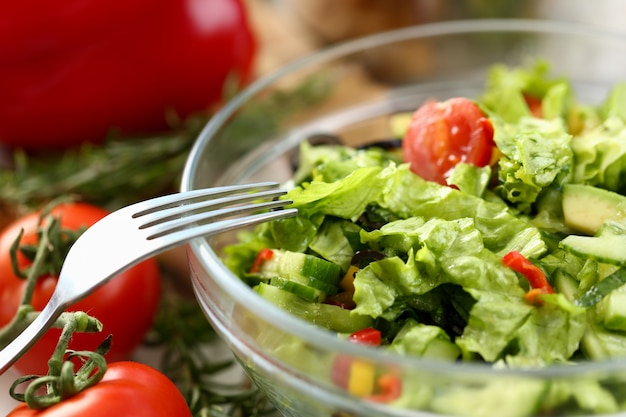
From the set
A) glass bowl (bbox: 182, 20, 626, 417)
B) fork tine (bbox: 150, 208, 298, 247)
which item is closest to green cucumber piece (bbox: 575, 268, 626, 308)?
glass bowl (bbox: 182, 20, 626, 417)

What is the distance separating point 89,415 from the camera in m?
1.58

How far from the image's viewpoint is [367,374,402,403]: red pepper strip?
136cm

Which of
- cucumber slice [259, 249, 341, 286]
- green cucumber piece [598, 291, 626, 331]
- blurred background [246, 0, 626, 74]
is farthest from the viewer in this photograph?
blurred background [246, 0, 626, 74]

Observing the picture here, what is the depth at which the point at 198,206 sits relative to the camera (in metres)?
1.82

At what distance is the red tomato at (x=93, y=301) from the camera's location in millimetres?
1983

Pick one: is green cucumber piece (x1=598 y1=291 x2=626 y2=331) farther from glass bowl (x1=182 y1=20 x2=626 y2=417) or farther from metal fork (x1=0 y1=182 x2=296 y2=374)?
metal fork (x1=0 y1=182 x2=296 y2=374)

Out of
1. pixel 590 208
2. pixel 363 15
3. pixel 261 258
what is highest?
pixel 590 208

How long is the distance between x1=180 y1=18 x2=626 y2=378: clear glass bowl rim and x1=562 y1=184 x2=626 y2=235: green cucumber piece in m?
0.47

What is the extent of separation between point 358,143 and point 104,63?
44.1 inches

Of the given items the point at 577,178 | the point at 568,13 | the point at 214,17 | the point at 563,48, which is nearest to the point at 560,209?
the point at 577,178

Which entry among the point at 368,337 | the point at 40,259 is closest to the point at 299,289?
the point at 368,337

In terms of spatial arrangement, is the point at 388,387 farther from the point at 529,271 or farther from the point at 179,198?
the point at 179,198

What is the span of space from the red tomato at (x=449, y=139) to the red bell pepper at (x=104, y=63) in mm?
1453

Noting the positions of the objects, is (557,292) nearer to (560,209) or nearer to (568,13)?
(560,209)
